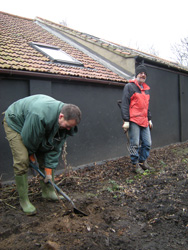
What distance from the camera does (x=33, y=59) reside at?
6.31 m

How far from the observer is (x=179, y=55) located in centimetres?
2992

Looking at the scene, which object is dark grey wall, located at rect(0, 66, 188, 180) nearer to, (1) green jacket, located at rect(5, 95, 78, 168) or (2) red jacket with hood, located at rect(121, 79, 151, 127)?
(2) red jacket with hood, located at rect(121, 79, 151, 127)

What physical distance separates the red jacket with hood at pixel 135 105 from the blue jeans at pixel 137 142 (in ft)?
0.43

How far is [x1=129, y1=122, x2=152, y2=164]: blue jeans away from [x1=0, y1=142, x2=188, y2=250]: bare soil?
21.4 inches

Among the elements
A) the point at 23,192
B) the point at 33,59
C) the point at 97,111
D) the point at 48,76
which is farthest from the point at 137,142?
the point at 33,59

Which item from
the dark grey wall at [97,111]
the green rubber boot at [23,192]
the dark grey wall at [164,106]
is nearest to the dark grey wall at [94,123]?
the dark grey wall at [97,111]

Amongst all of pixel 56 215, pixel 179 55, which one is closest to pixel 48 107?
pixel 56 215

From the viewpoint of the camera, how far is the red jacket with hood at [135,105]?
5.16 meters

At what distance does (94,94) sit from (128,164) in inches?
80.2

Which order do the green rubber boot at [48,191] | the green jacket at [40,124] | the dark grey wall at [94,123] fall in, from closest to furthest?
the green jacket at [40,124], the green rubber boot at [48,191], the dark grey wall at [94,123]

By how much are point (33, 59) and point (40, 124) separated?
385cm

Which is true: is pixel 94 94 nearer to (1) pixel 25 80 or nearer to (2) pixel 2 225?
(1) pixel 25 80

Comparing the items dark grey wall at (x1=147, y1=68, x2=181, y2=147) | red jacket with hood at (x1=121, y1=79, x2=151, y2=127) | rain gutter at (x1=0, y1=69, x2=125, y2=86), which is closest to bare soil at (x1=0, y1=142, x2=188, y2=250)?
red jacket with hood at (x1=121, y1=79, x2=151, y2=127)

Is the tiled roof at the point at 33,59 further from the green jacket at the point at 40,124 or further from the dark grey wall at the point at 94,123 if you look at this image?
the green jacket at the point at 40,124
